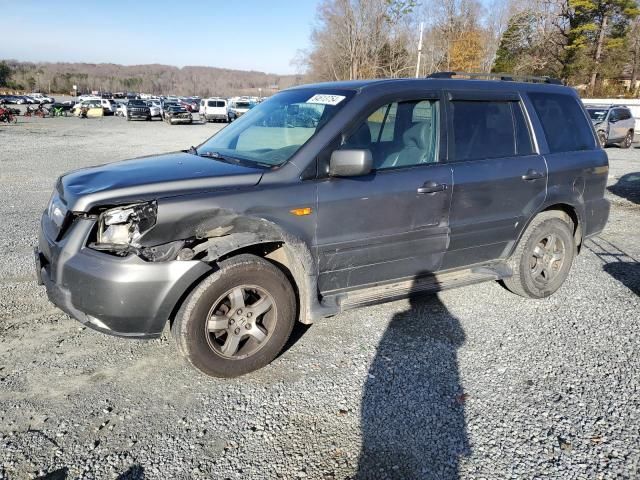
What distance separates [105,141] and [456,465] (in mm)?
21825

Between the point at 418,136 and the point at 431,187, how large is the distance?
Result: 0.43 metres

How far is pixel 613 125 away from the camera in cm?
1902

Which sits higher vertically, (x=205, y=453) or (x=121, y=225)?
(x=121, y=225)

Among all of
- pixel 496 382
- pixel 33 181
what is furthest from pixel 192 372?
pixel 33 181

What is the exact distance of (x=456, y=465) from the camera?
8.47 feet

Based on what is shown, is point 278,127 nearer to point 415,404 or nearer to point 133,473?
point 415,404

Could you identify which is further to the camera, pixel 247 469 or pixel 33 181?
pixel 33 181

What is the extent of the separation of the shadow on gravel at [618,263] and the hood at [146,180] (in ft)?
13.8

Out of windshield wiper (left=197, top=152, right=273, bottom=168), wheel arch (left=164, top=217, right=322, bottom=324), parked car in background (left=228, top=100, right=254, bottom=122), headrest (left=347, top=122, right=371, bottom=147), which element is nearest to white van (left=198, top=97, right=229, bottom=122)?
parked car in background (left=228, top=100, right=254, bottom=122)

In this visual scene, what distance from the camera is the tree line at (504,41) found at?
141 feet

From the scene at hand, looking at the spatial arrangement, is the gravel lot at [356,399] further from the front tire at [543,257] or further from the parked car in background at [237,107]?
the parked car in background at [237,107]

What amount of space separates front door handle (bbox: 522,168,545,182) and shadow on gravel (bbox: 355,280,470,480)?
1364 millimetres

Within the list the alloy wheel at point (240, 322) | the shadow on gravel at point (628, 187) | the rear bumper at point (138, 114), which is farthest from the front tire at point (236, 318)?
the rear bumper at point (138, 114)

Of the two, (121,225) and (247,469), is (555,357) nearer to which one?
(247,469)
